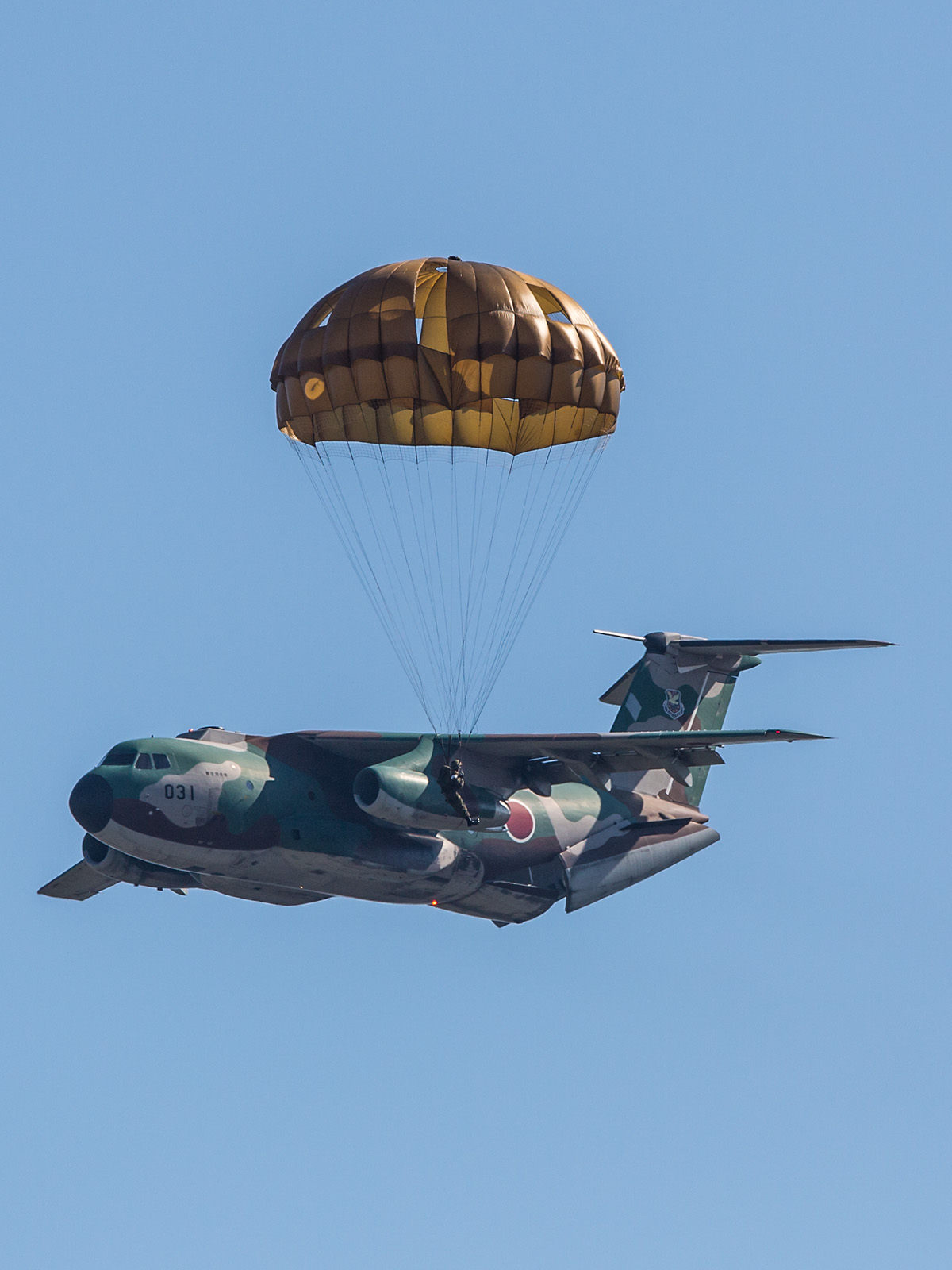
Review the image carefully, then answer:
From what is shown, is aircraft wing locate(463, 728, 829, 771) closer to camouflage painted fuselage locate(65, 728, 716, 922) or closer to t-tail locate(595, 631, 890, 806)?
camouflage painted fuselage locate(65, 728, 716, 922)

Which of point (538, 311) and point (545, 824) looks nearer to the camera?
point (538, 311)

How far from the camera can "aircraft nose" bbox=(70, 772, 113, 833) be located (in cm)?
2645

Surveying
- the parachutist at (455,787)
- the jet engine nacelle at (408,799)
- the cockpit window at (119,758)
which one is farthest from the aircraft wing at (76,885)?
the parachutist at (455,787)

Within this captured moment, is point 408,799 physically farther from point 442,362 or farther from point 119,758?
point 442,362

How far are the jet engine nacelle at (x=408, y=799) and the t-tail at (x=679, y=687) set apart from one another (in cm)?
634

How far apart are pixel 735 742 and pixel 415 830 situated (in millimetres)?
4691

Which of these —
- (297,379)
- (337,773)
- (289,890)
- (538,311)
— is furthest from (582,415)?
(289,890)

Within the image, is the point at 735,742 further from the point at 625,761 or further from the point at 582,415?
the point at 582,415

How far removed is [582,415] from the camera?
27.3m

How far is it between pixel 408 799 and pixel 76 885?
8.28m

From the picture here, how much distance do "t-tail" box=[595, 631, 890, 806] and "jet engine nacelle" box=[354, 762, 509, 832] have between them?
20.8 ft

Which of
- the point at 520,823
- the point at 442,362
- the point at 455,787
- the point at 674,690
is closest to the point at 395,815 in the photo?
the point at 455,787

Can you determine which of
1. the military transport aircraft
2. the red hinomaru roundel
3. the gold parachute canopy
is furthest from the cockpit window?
the red hinomaru roundel

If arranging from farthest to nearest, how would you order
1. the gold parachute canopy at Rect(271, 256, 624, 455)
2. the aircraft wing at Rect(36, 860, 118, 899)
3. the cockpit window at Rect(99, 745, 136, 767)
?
the aircraft wing at Rect(36, 860, 118, 899) → the cockpit window at Rect(99, 745, 136, 767) → the gold parachute canopy at Rect(271, 256, 624, 455)
